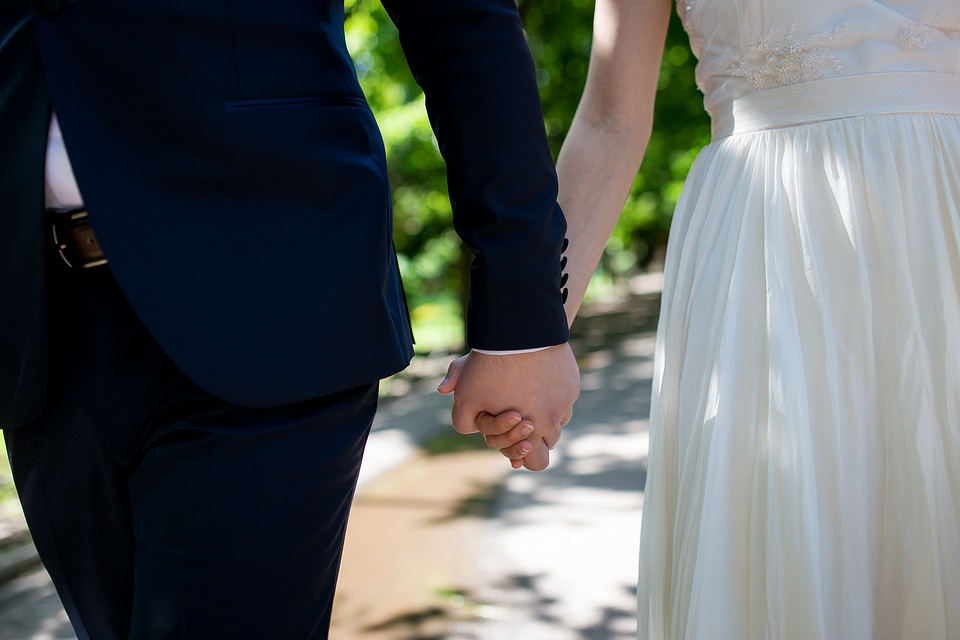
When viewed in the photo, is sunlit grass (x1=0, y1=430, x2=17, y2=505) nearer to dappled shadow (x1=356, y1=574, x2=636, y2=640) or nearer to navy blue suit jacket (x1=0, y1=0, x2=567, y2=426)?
dappled shadow (x1=356, y1=574, x2=636, y2=640)

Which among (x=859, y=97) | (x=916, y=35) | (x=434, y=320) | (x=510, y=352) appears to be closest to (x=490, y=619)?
(x=510, y=352)

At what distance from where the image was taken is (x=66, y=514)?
1.40 metres

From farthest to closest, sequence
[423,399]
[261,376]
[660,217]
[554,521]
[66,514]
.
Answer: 1. [660,217]
2. [423,399]
3. [554,521]
4. [66,514]
5. [261,376]

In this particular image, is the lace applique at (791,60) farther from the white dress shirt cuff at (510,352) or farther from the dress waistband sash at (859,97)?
the white dress shirt cuff at (510,352)

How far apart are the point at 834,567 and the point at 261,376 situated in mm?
1074

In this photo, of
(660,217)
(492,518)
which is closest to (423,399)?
(492,518)

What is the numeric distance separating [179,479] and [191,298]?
0.23 m

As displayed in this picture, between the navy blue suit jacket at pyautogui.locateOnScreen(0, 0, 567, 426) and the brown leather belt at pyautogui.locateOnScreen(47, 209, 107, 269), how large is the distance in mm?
32

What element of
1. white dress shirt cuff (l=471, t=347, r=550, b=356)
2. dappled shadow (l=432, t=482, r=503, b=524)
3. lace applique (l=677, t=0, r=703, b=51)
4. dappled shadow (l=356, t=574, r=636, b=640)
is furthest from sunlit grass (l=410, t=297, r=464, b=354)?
white dress shirt cuff (l=471, t=347, r=550, b=356)

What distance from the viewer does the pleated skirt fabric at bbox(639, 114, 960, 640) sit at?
5.61 ft

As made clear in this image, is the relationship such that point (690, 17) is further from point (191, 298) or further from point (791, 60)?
point (191, 298)

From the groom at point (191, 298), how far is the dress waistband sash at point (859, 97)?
2.98 ft

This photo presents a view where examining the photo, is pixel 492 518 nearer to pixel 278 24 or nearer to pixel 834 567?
pixel 834 567

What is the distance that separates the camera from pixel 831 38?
1.85m
